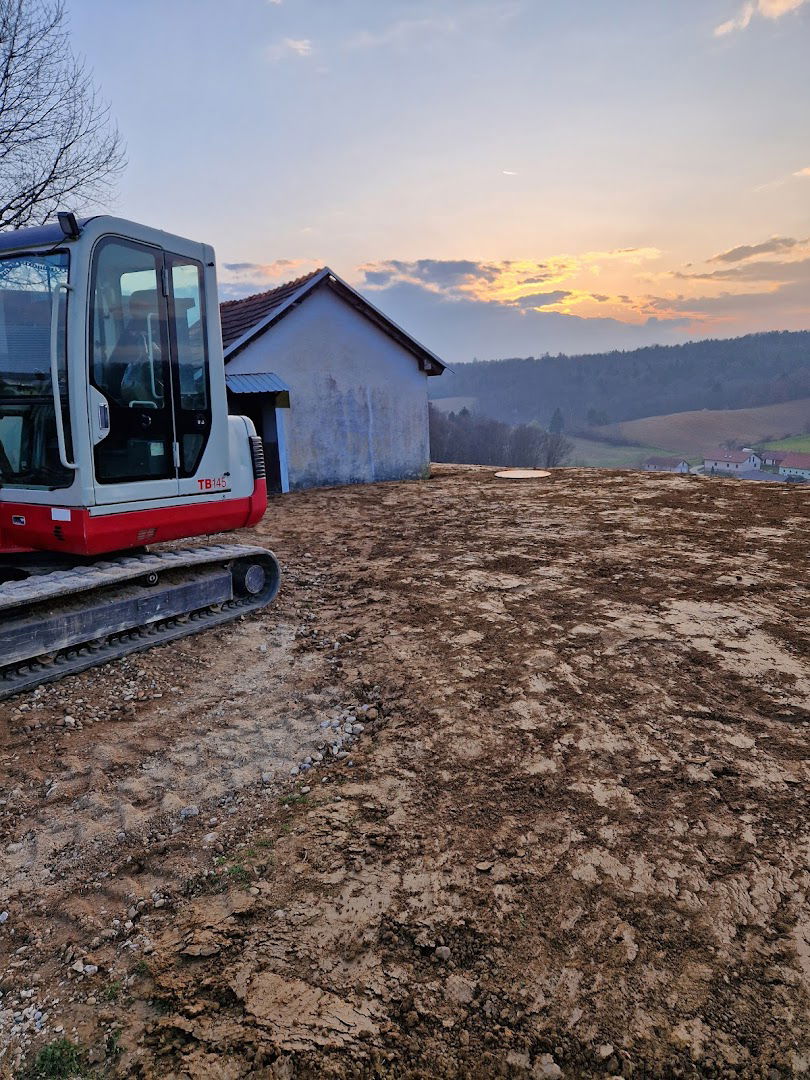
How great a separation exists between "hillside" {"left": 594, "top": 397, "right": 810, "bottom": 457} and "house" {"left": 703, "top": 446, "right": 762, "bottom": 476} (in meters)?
6.44

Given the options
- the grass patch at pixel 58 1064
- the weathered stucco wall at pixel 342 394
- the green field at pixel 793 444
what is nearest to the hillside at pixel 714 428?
the green field at pixel 793 444

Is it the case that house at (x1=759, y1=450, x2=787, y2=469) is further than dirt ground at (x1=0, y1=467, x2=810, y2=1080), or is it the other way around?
house at (x1=759, y1=450, x2=787, y2=469)

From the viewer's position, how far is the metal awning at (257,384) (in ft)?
44.7

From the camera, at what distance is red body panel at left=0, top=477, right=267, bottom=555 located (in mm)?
4637

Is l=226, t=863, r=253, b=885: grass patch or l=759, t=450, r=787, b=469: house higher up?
l=759, t=450, r=787, b=469: house

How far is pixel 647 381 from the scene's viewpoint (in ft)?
413

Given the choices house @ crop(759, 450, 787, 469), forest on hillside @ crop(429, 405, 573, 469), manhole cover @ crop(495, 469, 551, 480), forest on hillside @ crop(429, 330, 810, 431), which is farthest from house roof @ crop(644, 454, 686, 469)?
manhole cover @ crop(495, 469, 551, 480)

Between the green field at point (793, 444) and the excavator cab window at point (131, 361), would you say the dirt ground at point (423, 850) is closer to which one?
the excavator cab window at point (131, 361)

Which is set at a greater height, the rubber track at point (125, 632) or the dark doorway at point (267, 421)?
the dark doorway at point (267, 421)

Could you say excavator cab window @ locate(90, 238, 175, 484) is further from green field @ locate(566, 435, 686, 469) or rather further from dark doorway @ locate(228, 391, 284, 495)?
green field @ locate(566, 435, 686, 469)

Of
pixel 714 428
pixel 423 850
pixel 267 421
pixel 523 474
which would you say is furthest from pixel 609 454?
pixel 423 850

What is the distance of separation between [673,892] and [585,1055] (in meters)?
0.88

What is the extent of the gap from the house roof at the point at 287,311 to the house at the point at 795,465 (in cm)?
5271

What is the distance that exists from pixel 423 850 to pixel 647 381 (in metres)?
136
